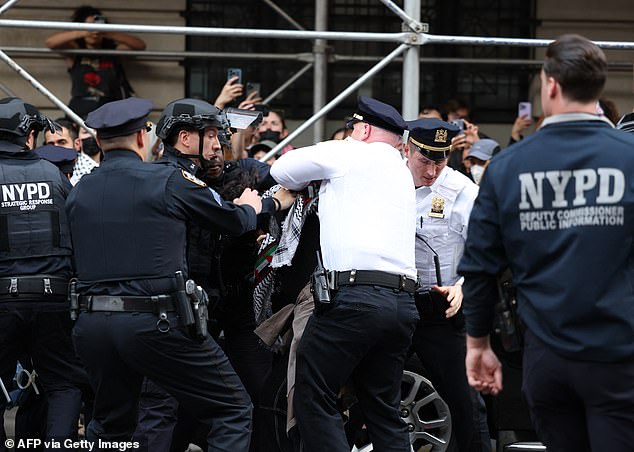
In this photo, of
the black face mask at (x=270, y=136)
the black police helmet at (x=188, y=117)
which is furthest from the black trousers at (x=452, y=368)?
the black face mask at (x=270, y=136)

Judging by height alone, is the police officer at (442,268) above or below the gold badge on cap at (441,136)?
below

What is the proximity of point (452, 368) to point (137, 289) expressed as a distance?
1.85 m

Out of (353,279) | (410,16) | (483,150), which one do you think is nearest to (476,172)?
(483,150)

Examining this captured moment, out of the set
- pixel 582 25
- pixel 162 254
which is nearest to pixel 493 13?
pixel 582 25

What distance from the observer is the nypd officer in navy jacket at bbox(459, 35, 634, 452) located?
12.5 feet

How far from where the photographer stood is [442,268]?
6.16 m

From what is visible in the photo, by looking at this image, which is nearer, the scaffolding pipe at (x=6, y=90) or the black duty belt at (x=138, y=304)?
the black duty belt at (x=138, y=304)

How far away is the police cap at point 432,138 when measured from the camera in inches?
242

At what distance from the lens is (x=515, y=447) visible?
625 cm

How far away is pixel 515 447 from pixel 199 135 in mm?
2461

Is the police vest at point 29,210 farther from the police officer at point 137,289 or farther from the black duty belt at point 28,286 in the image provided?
the police officer at point 137,289

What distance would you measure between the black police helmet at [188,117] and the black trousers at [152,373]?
3.33 ft

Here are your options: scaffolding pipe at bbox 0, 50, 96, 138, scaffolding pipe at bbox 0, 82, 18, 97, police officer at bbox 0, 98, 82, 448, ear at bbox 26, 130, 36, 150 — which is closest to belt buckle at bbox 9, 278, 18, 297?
police officer at bbox 0, 98, 82, 448

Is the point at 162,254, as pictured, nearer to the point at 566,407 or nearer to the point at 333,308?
the point at 333,308
